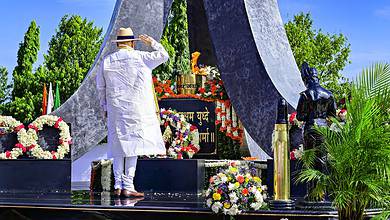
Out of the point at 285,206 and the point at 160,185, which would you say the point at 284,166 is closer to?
the point at 285,206

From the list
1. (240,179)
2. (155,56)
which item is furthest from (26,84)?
(240,179)

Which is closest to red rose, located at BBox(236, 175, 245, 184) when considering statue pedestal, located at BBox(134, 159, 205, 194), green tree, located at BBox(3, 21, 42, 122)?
statue pedestal, located at BBox(134, 159, 205, 194)

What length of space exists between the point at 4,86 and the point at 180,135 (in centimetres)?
2919

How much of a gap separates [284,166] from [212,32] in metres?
5.79

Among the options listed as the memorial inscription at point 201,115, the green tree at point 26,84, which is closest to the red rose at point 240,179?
the memorial inscription at point 201,115

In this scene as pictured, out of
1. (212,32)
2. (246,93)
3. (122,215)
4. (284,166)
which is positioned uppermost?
(212,32)

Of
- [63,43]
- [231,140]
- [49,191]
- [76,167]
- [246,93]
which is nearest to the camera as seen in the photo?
[49,191]

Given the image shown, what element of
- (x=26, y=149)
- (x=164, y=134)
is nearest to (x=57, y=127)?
(x=26, y=149)

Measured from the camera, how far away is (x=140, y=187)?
1053cm

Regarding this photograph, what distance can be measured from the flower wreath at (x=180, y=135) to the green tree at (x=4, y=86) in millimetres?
27742

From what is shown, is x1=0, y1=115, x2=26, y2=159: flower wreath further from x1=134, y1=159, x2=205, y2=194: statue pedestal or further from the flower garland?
the flower garland

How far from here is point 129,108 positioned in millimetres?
8945

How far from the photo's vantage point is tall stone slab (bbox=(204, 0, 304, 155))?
38.9 ft

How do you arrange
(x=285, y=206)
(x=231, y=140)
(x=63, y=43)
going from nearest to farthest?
1. (x=285, y=206)
2. (x=231, y=140)
3. (x=63, y=43)
